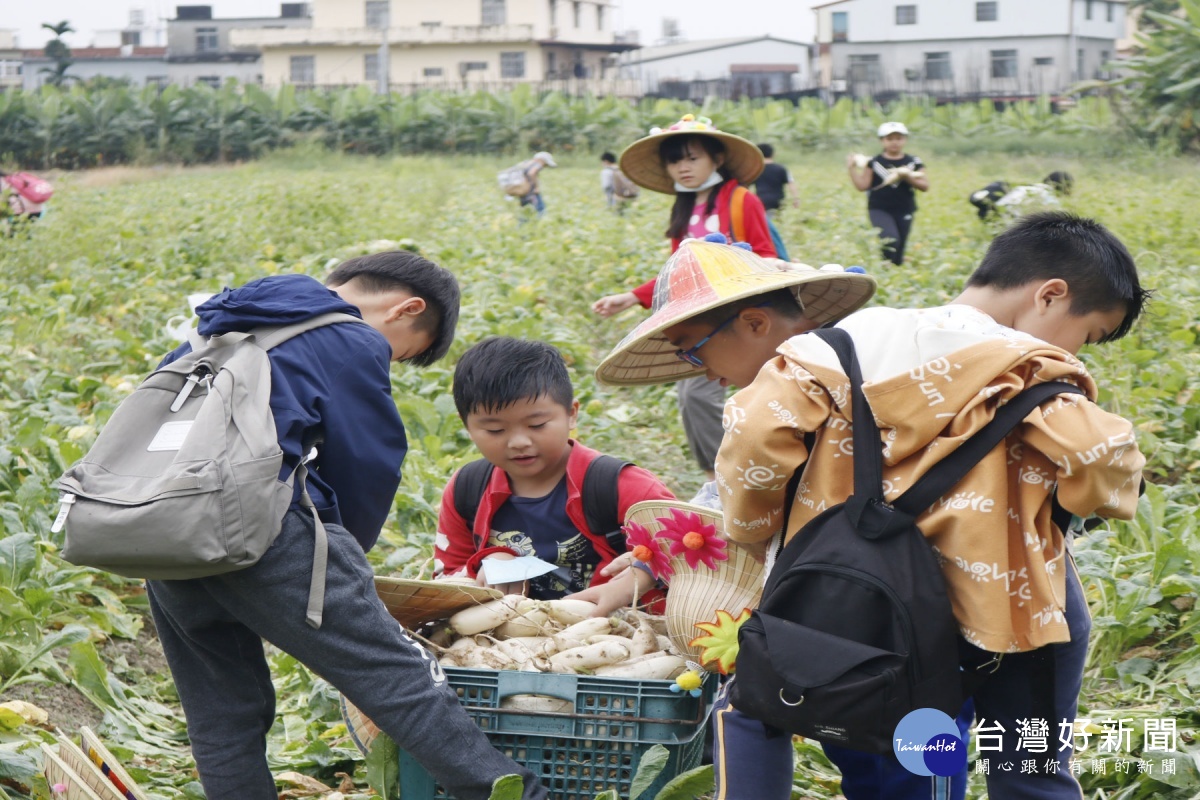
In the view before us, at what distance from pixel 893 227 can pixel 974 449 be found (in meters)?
8.50

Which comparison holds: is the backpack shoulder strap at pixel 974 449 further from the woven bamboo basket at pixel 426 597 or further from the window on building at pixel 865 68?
the window on building at pixel 865 68

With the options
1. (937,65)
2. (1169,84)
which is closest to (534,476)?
(1169,84)

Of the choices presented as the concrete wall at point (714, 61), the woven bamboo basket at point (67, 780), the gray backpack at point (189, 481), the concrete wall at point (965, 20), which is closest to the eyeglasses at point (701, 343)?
the gray backpack at point (189, 481)

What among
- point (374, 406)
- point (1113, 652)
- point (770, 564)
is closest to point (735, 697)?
point (770, 564)

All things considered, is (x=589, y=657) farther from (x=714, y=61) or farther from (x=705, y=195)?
(x=714, y=61)

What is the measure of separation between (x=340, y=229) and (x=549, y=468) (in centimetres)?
1013

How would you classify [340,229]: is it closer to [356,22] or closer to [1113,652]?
[1113,652]

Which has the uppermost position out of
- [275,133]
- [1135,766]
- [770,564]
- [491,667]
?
[275,133]

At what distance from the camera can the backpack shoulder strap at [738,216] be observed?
187 inches

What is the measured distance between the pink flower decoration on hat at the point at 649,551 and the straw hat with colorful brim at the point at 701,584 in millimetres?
35

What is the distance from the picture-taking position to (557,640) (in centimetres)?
250

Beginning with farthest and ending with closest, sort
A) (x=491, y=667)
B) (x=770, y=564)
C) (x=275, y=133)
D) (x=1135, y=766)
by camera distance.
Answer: (x=275, y=133) < (x=1135, y=766) < (x=491, y=667) < (x=770, y=564)

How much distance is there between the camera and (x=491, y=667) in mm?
2455

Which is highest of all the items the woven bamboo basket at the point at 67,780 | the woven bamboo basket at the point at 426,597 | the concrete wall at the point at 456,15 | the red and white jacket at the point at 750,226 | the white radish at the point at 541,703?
the concrete wall at the point at 456,15
